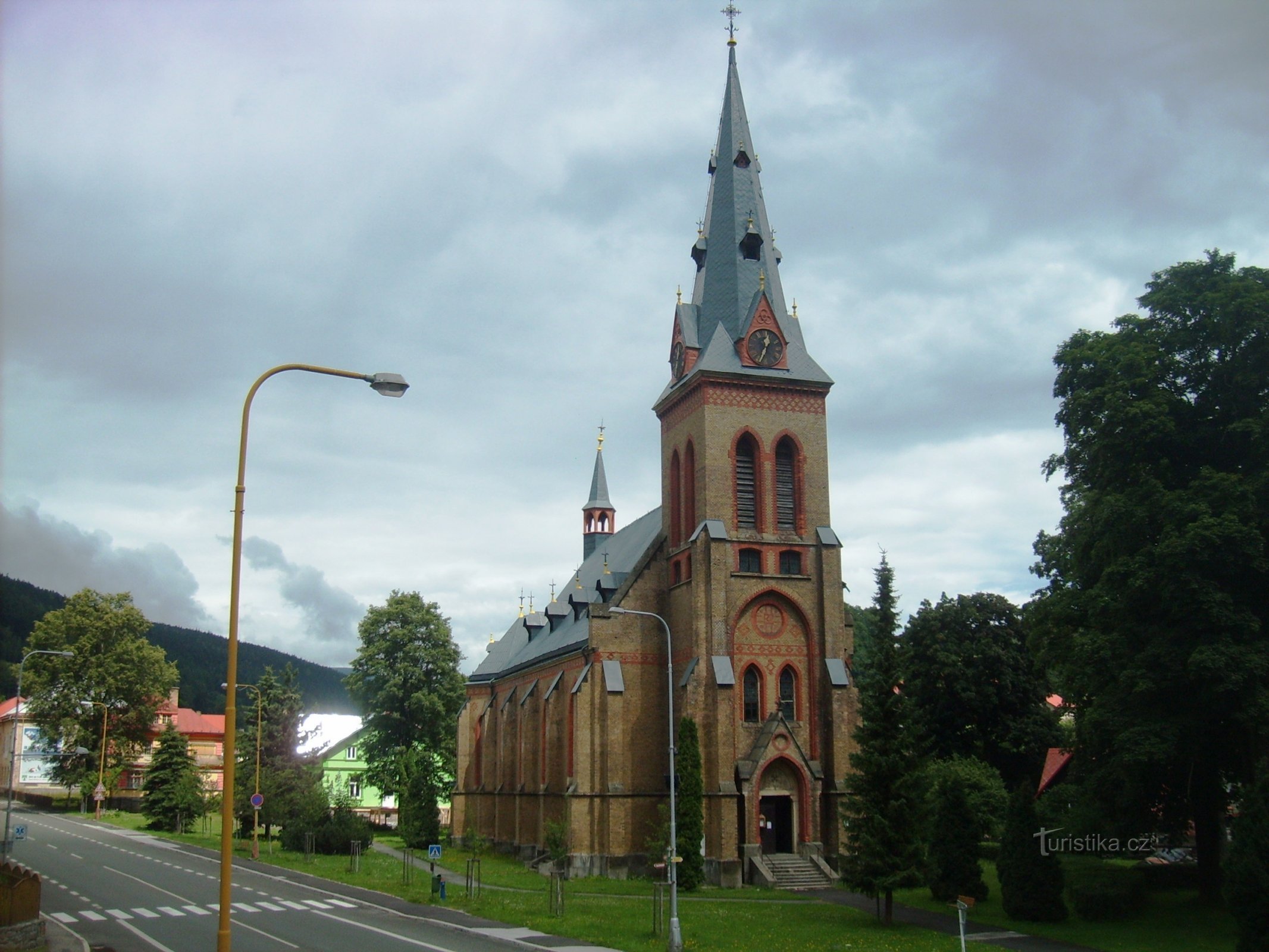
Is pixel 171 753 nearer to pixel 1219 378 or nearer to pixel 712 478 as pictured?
pixel 712 478

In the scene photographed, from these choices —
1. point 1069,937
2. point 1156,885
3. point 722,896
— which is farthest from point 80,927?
point 1156,885

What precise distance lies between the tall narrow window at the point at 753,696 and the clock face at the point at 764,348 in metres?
A: 13.0

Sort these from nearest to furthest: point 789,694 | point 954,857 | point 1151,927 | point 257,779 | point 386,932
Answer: point 386,932 < point 1151,927 < point 954,857 < point 789,694 < point 257,779

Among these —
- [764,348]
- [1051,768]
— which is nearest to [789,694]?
[764,348]

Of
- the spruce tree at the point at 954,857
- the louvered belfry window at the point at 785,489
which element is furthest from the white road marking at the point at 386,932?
the louvered belfry window at the point at 785,489

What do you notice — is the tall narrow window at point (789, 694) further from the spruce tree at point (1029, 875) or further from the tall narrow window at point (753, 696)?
the spruce tree at point (1029, 875)

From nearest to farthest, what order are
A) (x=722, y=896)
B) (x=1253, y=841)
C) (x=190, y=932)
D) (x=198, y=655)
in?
(x=1253, y=841) < (x=190, y=932) < (x=722, y=896) < (x=198, y=655)

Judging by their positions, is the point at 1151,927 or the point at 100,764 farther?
the point at 100,764

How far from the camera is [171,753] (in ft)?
227

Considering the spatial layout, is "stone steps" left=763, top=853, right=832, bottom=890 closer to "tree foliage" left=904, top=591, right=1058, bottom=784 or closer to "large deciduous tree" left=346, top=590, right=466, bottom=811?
"tree foliage" left=904, top=591, right=1058, bottom=784

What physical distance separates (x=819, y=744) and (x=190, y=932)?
2539 cm

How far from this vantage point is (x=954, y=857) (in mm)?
36750

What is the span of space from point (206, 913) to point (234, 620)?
67.6 ft

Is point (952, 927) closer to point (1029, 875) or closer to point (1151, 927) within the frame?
point (1029, 875)
